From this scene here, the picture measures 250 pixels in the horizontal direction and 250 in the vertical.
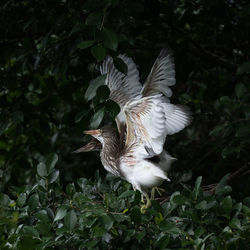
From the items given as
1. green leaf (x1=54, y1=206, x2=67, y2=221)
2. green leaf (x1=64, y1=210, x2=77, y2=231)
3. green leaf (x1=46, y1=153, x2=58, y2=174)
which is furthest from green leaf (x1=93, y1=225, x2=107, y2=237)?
green leaf (x1=46, y1=153, x2=58, y2=174)

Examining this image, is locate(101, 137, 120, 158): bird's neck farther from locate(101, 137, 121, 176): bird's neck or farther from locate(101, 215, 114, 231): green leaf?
locate(101, 215, 114, 231): green leaf

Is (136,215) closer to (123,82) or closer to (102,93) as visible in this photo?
(102,93)

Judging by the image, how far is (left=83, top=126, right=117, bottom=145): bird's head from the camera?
10.3 ft

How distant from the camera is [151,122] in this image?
2.64 metres

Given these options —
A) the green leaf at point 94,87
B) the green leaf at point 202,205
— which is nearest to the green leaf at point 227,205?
the green leaf at point 202,205

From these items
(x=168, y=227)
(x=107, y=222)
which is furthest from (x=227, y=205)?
(x=107, y=222)

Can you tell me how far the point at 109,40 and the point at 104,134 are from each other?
98cm

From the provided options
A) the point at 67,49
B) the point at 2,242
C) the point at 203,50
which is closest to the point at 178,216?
the point at 2,242

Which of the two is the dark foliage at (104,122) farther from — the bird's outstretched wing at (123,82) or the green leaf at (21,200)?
the bird's outstretched wing at (123,82)

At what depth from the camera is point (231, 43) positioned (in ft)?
13.1

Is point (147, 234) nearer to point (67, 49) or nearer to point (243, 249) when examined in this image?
point (243, 249)

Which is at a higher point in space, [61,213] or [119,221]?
[119,221]

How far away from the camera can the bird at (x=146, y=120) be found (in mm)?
2670

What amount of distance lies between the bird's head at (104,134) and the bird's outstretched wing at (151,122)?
0.84 feet
